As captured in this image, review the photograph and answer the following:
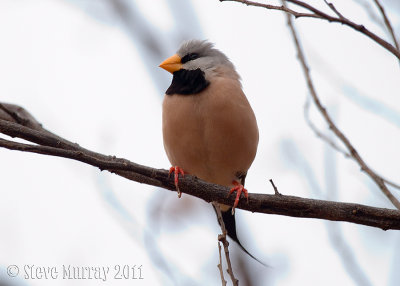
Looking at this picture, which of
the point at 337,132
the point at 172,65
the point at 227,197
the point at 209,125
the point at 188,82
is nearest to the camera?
the point at 337,132

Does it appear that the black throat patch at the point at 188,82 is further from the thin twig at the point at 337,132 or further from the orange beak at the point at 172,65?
the thin twig at the point at 337,132

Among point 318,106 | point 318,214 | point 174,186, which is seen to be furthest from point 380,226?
point 174,186

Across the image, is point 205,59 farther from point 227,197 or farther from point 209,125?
point 227,197

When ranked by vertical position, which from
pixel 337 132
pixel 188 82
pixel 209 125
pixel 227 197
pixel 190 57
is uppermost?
pixel 190 57

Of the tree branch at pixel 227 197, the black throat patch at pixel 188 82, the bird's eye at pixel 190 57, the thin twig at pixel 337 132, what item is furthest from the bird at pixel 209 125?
the thin twig at pixel 337 132

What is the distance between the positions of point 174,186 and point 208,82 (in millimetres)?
1483

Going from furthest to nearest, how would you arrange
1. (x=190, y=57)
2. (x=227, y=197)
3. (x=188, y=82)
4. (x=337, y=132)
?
(x=190, y=57) → (x=188, y=82) → (x=227, y=197) → (x=337, y=132)

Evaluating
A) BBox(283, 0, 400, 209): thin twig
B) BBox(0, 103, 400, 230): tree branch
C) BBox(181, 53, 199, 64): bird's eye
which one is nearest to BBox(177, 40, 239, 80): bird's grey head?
BBox(181, 53, 199, 64): bird's eye

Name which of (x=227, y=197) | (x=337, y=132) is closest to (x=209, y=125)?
(x=227, y=197)

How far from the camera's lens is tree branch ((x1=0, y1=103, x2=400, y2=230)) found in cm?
301

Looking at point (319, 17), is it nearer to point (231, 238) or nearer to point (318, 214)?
point (318, 214)

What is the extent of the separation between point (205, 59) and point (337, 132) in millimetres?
2062

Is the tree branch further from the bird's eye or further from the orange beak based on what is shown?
the bird's eye

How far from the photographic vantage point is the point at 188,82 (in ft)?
15.1
